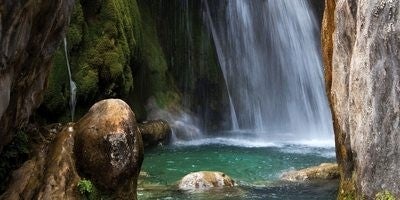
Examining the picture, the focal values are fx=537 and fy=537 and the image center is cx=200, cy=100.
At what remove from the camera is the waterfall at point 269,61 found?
27.3 m

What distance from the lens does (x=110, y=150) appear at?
8.12 m

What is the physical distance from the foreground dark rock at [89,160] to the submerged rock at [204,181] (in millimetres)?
4343

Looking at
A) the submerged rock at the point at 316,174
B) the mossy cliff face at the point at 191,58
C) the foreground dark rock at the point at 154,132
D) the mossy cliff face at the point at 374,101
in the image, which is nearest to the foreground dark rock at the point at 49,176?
the mossy cliff face at the point at 374,101

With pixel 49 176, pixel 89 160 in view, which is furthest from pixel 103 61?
pixel 49 176

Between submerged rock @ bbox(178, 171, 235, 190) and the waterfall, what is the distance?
45.6ft

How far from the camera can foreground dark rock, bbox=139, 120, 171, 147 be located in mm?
20219

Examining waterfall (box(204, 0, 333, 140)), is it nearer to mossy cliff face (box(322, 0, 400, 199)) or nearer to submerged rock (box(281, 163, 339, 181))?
submerged rock (box(281, 163, 339, 181))

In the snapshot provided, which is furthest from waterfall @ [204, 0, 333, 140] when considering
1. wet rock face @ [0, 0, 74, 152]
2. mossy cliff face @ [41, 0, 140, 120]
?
wet rock face @ [0, 0, 74, 152]

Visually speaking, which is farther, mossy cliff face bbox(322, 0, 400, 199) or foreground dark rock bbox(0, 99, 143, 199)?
foreground dark rock bbox(0, 99, 143, 199)

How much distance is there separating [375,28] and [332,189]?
6.11 metres

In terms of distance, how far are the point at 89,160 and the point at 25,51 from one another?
78.7 inches

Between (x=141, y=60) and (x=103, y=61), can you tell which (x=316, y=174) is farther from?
(x=141, y=60)

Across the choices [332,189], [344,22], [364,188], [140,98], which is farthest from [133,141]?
[140,98]

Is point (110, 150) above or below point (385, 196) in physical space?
above
